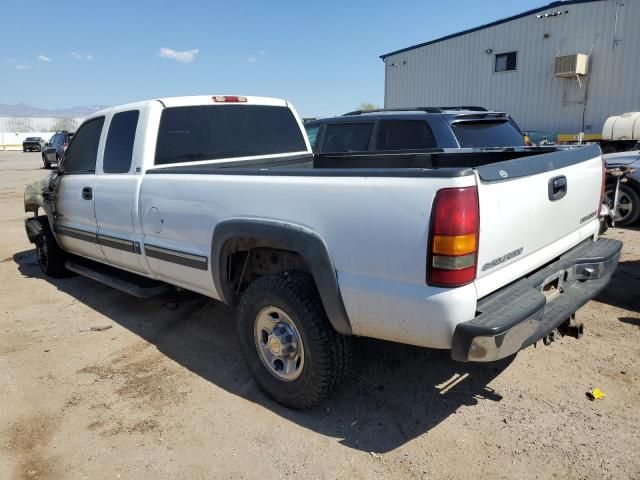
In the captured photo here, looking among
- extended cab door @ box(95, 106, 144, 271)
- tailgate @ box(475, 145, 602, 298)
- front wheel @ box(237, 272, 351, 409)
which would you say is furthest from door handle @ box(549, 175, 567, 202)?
extended cab door @ box(95, 106, 144, 271)

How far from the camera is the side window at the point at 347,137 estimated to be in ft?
22.4

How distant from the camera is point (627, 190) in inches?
308

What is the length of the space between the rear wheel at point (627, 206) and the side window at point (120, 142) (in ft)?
23.0

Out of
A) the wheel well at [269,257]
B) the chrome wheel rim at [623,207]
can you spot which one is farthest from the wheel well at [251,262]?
the chrome wheel rim at [623,207]

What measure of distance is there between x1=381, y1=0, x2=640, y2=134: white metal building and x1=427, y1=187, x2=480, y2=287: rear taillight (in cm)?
1687

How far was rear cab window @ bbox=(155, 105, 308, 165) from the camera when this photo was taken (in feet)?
13.4

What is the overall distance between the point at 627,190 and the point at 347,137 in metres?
4.66

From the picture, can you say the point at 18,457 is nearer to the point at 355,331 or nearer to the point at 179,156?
the point at 355,331

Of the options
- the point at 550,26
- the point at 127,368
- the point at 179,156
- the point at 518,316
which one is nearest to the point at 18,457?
the point at 127,368

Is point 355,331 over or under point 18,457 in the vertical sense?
over

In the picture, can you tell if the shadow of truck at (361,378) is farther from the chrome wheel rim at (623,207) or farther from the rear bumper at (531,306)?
the chrome wheel rim at (623,207)

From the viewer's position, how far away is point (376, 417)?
9.80ft

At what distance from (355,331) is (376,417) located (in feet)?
2.27

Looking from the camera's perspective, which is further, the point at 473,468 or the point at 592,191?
the point at 592,191
